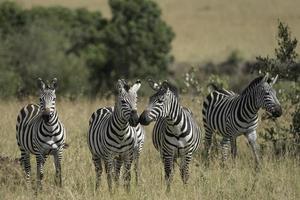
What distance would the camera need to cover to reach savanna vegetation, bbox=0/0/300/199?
9.62 meters

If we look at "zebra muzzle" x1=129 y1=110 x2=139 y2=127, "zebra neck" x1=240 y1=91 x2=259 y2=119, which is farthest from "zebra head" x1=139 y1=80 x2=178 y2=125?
"zebra neck" x1=240 y1=91 x2=259 y2=119

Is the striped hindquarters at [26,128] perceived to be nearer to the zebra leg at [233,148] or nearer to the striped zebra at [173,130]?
the striped zebra at [173,130]

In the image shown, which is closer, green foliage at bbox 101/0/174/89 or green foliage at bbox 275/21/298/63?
green foliage at bbox 275/21/298/63

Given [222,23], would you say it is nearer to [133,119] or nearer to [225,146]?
[225,146]

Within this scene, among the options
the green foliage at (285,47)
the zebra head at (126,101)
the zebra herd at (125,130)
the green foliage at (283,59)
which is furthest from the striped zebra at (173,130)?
the green foliage at (285,47)

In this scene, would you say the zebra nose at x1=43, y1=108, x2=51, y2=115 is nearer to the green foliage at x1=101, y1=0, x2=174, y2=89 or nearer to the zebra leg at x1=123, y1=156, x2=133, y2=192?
the zebra leg at x1=123, y1=156, x2=133, y2=192

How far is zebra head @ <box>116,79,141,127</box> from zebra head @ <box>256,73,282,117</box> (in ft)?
8.50

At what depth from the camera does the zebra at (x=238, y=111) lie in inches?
440

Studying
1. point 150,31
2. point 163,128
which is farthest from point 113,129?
point 150,31

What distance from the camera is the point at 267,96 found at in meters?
11.1

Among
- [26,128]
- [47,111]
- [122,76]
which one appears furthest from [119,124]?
[122,76]

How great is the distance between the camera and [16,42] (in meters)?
30.2

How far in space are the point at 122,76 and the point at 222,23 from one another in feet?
80.3

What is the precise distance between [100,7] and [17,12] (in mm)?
26013
